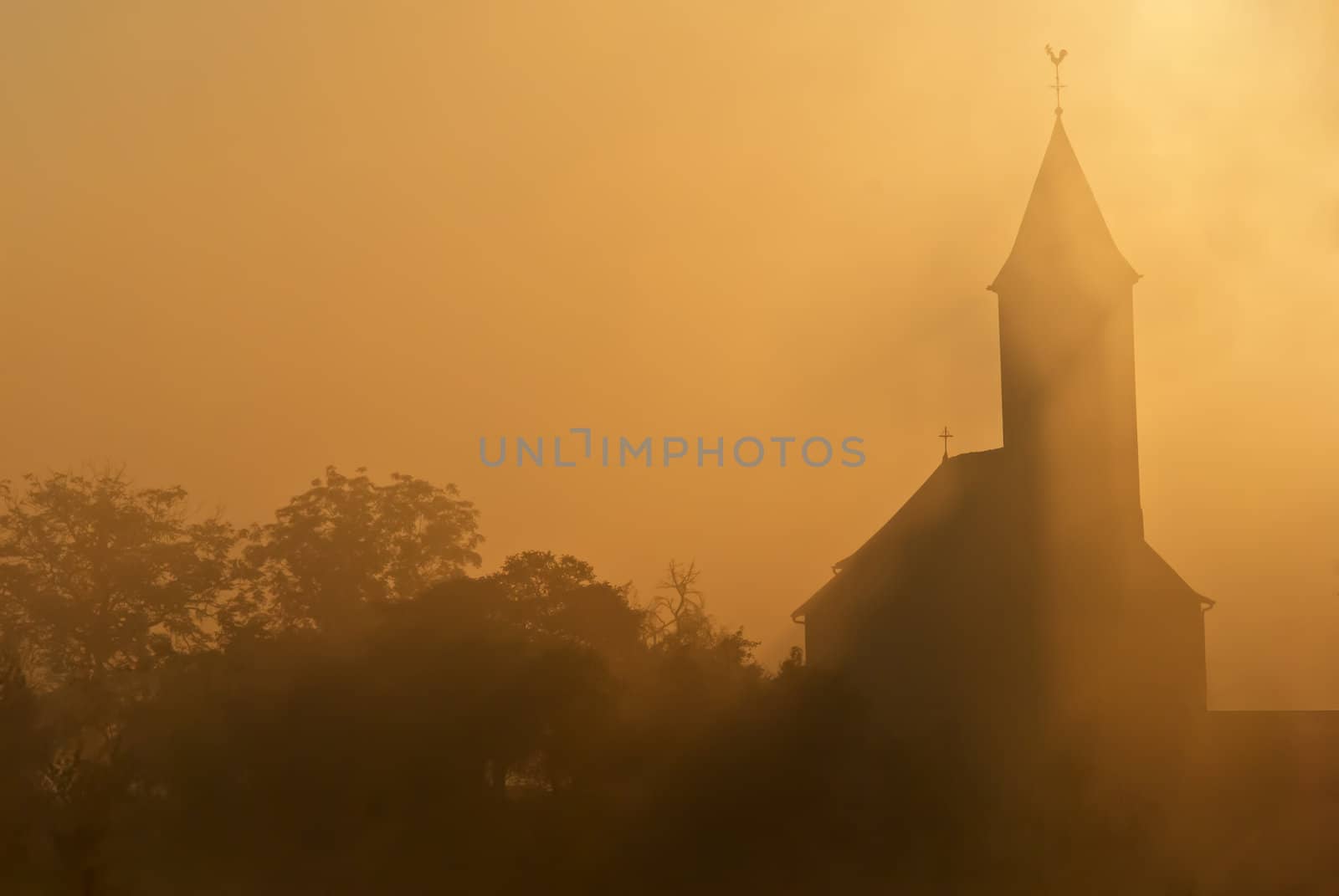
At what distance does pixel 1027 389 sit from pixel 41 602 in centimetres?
3238

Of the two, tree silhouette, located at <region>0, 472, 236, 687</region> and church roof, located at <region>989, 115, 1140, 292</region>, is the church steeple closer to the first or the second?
church roof, located at <region>989, 115, 1140, 292</region>

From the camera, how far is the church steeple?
5397 cm

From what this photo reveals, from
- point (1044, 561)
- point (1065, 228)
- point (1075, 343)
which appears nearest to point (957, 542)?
point (1044, 561)

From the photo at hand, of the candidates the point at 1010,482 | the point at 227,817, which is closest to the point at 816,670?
the point at 227,817

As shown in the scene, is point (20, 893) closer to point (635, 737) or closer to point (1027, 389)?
point (635, 737)

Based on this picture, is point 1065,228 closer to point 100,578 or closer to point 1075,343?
point 1075,343

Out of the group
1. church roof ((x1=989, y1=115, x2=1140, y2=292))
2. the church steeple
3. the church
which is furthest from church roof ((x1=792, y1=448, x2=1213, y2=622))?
church roof ((x1=989, y1=115, x2=1140, y2=292))

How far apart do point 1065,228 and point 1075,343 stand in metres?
3.70

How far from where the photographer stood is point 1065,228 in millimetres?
54188

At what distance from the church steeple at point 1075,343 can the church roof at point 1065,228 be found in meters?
0.03

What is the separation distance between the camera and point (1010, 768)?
38.4 m

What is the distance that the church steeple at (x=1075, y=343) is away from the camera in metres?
54.0

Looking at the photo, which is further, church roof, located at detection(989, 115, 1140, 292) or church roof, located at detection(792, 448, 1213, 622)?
church roof, located at detection(989, 115, 1140, 292)

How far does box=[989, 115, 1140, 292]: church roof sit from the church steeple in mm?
27
